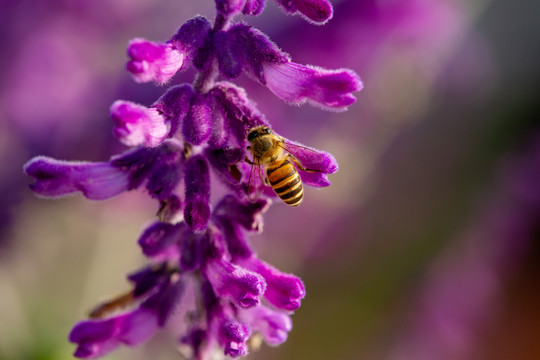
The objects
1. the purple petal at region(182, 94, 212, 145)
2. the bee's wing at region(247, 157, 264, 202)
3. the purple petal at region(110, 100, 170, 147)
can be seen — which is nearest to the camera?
the purple petal at region(110, 100, 170, 147)

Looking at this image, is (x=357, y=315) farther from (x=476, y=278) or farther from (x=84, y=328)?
(x=84, y=328)

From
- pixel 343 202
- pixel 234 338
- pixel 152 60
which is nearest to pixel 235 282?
pixel 234 338

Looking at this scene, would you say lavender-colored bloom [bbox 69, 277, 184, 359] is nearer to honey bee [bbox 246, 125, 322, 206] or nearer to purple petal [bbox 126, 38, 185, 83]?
honey bee [bbox 246, 125, 322, 206]

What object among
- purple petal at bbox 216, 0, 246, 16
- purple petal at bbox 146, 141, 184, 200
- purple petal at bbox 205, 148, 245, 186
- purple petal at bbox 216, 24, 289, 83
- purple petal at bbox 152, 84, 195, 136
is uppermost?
purple petal at bbox 216, 0, 246, 16

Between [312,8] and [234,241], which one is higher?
[312,8]

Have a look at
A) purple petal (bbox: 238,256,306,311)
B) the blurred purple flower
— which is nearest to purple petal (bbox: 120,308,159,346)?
purple petal (bbox: 238,256,306,311)

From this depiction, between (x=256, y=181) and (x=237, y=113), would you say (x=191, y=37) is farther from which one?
(x=256, y=181)
